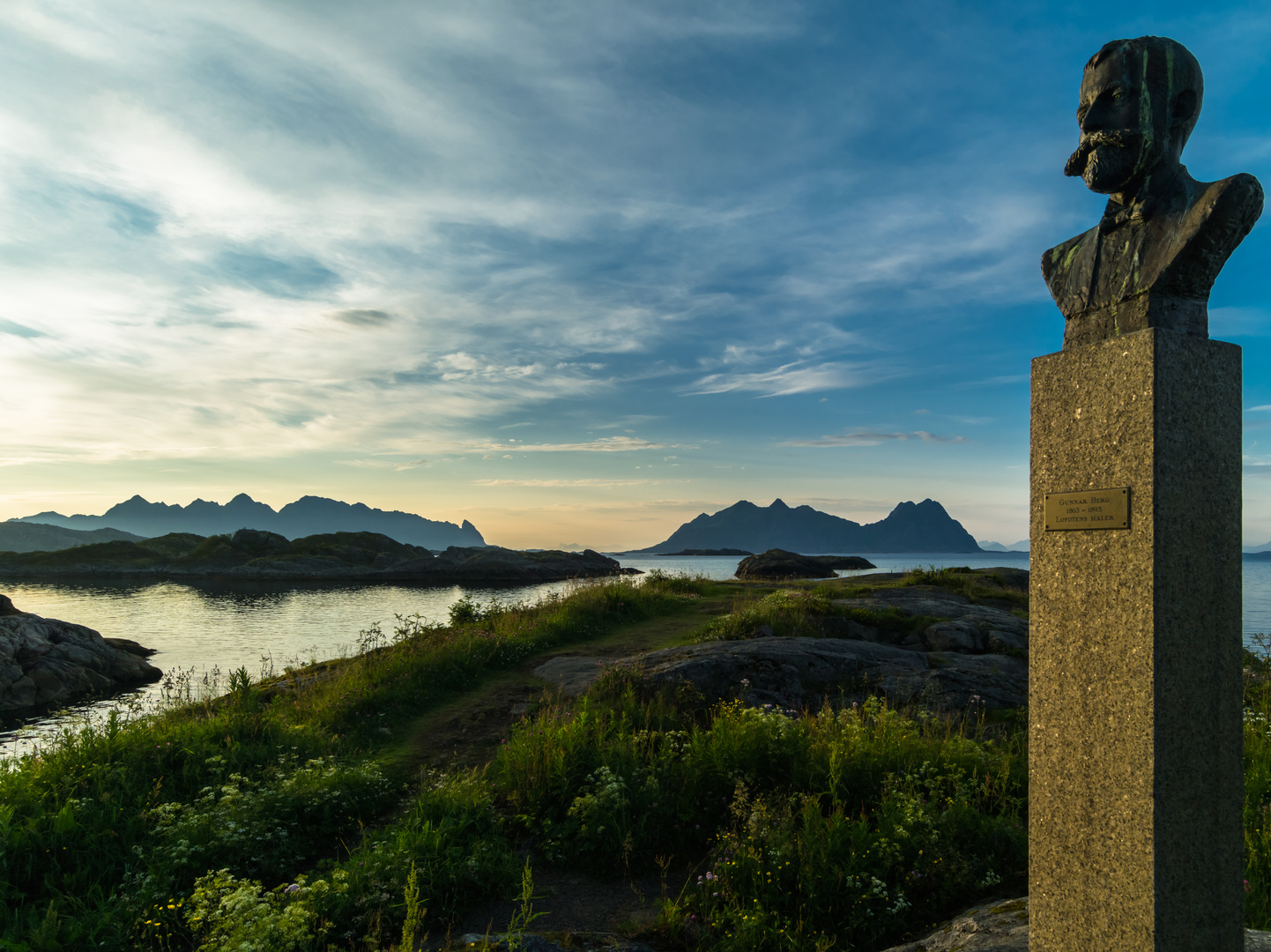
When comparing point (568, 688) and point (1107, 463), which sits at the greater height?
point (1107, 463)

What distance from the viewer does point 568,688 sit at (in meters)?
10.1

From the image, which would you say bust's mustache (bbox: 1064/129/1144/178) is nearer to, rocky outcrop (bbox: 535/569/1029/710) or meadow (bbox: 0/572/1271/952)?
meadow (bbox: 0/572/1271/952)

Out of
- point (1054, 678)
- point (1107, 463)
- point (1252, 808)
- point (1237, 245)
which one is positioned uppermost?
point (1237, 245)

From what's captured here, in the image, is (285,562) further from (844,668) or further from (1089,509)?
(1089,509)

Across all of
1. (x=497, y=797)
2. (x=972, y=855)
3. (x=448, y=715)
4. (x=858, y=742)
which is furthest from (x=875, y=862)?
(x=448, y=715)

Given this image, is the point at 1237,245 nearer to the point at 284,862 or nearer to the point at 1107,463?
the point at 1107,463

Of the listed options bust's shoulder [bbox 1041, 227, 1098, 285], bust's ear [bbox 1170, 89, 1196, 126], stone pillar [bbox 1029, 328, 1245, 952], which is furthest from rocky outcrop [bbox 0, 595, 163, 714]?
bust's ear [bbox 1170, 89, 1196, 126]

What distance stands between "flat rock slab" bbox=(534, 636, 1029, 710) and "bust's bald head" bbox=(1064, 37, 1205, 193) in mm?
6642

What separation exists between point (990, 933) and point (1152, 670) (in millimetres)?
1974

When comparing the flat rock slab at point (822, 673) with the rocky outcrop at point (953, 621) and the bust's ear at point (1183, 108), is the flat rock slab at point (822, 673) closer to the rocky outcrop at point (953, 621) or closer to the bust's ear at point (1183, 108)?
the rocky outcrop at point (953, 621)

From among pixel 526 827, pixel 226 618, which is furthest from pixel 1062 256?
pixel 226 618

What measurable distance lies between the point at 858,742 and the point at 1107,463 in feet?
11.8

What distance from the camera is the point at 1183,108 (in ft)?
12.8

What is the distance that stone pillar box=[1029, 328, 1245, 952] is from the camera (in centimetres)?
339
